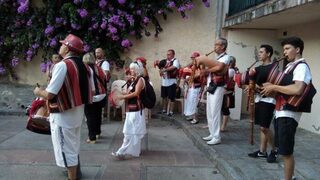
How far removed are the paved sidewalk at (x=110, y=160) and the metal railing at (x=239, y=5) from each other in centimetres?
329

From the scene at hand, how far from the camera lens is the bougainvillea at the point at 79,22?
11.4 meters

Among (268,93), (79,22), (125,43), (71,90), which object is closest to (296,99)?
(268,93)

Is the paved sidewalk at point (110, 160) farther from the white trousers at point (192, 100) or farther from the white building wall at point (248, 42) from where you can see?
the white building wall at point (248, 42)

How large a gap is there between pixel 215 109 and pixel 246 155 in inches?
39.7

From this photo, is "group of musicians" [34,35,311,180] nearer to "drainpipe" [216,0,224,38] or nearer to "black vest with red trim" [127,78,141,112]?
"black vest with red trim" [127,78,141,112]

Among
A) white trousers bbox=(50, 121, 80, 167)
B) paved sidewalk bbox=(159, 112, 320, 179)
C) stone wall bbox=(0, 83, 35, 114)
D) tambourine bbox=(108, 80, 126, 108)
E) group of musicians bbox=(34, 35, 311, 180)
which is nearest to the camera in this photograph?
group of musicians bbox=(34, 35, 311, 180)

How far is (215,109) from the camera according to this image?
7133 millimetres

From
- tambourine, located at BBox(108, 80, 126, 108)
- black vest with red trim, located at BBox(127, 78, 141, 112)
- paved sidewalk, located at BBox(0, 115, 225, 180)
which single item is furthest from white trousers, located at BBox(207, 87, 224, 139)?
tambourine, located at BBox(108, 80, 126, 108)

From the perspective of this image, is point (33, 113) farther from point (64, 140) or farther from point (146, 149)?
point (146, 149)

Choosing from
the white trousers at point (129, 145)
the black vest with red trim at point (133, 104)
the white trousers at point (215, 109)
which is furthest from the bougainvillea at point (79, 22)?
the white trousers at point (129, 145)

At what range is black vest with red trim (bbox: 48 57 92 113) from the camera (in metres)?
4.94

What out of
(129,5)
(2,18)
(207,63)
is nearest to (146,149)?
(207,63)

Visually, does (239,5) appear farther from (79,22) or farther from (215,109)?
(215,109)

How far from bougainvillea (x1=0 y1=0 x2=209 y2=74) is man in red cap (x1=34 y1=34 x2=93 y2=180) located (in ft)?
20.5
